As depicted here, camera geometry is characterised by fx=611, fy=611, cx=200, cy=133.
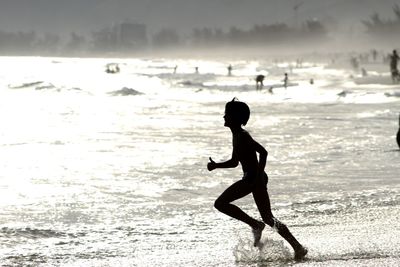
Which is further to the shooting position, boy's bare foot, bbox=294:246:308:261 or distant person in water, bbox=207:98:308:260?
boy's bare foot, bbox=294:246:308:261

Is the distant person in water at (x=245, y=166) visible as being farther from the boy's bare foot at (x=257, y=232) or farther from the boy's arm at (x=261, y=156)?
the boy's bare foot at (x=257, y=232)

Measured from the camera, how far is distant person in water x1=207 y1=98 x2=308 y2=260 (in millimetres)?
5691

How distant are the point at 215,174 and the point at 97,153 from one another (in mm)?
4490

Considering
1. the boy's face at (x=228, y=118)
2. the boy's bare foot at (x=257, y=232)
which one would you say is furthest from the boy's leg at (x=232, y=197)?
the boy's face at (x=228, y=118)

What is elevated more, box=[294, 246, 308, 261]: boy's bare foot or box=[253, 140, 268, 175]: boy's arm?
box=[253, 140, 268, 175]: boy's arm

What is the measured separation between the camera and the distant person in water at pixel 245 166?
18.7 feet

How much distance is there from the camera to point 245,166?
19.2 feet

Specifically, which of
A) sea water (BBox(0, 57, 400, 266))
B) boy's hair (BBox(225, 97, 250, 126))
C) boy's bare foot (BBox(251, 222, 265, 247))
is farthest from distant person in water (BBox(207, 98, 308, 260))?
sea water (BBox(0, 57, 400, 266))

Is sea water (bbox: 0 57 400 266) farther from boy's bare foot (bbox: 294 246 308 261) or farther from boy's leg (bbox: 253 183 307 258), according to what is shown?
boy's leg (bbox: 253 183 307 258)

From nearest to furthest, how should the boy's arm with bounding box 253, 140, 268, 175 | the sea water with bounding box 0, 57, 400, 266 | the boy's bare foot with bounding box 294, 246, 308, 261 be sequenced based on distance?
the boy's arm with bounding box 253, 140, 268, 175, the boy's bare foot with bounding box 294, 246, 308, 261, the sea water with bounding box 0, 57, 400, 266

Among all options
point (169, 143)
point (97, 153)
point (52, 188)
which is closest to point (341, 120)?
point (169, 143)

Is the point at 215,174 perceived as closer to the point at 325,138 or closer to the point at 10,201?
the point at 10,201

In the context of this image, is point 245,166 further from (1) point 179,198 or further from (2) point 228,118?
(1) point 179,198

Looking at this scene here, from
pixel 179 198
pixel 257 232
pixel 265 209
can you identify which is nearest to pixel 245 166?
pixel 265 209
